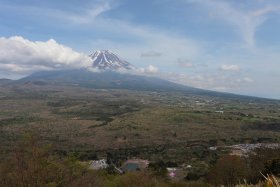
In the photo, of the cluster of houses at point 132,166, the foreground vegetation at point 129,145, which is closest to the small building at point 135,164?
the cluster of houses at point 132,166

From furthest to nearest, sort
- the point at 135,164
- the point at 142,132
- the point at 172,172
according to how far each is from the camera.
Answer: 1. the point at 142,132
2. the point at 135,164
3. the point at 172,172

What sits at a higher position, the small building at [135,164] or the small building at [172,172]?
the small building at [172,172]

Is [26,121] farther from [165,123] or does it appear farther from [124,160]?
[124,160]

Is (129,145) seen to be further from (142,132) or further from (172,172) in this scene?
(172,172)

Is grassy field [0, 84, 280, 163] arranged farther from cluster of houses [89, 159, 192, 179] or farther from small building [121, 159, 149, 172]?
cluster of houses [89, 159, 192, 179]

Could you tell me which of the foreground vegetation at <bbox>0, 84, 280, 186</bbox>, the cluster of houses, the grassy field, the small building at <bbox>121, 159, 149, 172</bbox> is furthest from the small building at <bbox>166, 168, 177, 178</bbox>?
the grassy field

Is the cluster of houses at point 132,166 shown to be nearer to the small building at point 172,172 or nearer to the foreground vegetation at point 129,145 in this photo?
the small building at point 172,172

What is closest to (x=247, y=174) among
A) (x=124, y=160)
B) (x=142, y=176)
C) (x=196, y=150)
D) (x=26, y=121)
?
(x=142, y=176)

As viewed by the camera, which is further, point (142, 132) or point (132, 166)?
point (142, 132)

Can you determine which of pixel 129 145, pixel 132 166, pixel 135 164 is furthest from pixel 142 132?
pixel 132 166

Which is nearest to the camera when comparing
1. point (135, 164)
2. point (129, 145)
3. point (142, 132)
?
point (135, 164)

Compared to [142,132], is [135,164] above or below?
above
